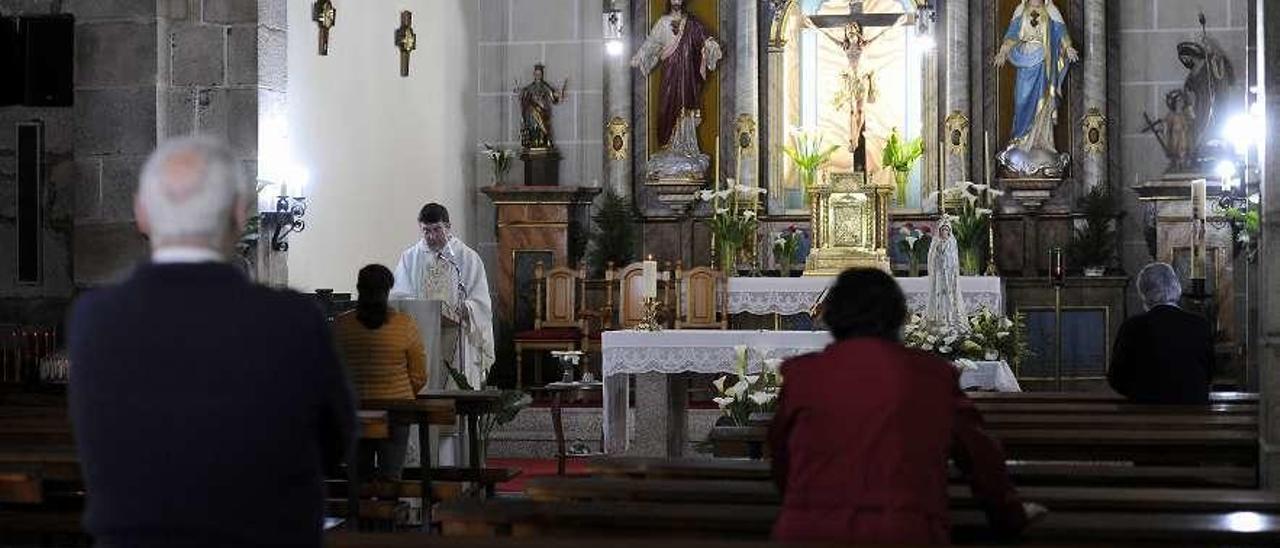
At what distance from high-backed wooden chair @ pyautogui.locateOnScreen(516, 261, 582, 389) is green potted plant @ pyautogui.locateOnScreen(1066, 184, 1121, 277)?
449 cm

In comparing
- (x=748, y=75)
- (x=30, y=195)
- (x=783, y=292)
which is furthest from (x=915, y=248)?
(x=30, y=195)

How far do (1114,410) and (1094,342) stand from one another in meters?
9.24

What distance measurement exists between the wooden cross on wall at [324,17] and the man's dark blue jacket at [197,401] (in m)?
11.7

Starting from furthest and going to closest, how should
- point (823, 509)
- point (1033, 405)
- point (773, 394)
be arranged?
1. point (773, 394)
2. point (1033, 405)
3. point (823, 509)

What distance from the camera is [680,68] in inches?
760

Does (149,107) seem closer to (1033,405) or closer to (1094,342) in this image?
(1033,405)

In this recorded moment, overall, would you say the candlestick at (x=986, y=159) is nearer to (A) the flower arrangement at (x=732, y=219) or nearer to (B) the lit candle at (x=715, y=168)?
(A) the flower arrangement at (x=732, y=219)

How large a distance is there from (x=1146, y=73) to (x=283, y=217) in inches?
382

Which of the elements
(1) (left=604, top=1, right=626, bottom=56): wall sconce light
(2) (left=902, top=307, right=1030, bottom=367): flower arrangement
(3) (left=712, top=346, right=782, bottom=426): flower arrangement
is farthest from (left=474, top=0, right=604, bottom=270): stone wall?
(3) (left=712, top=346, right=782, bottom=426): flower arrangement

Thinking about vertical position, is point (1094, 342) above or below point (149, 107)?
below

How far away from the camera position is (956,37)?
18969mm

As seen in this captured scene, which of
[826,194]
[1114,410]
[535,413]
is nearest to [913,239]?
[826,194]

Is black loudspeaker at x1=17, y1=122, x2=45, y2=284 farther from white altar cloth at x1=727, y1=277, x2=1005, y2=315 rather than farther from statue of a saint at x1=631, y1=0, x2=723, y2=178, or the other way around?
statue of a saint at x1=631, y1=0, x2=723, y2=178

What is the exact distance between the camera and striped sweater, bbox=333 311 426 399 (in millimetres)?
8969
